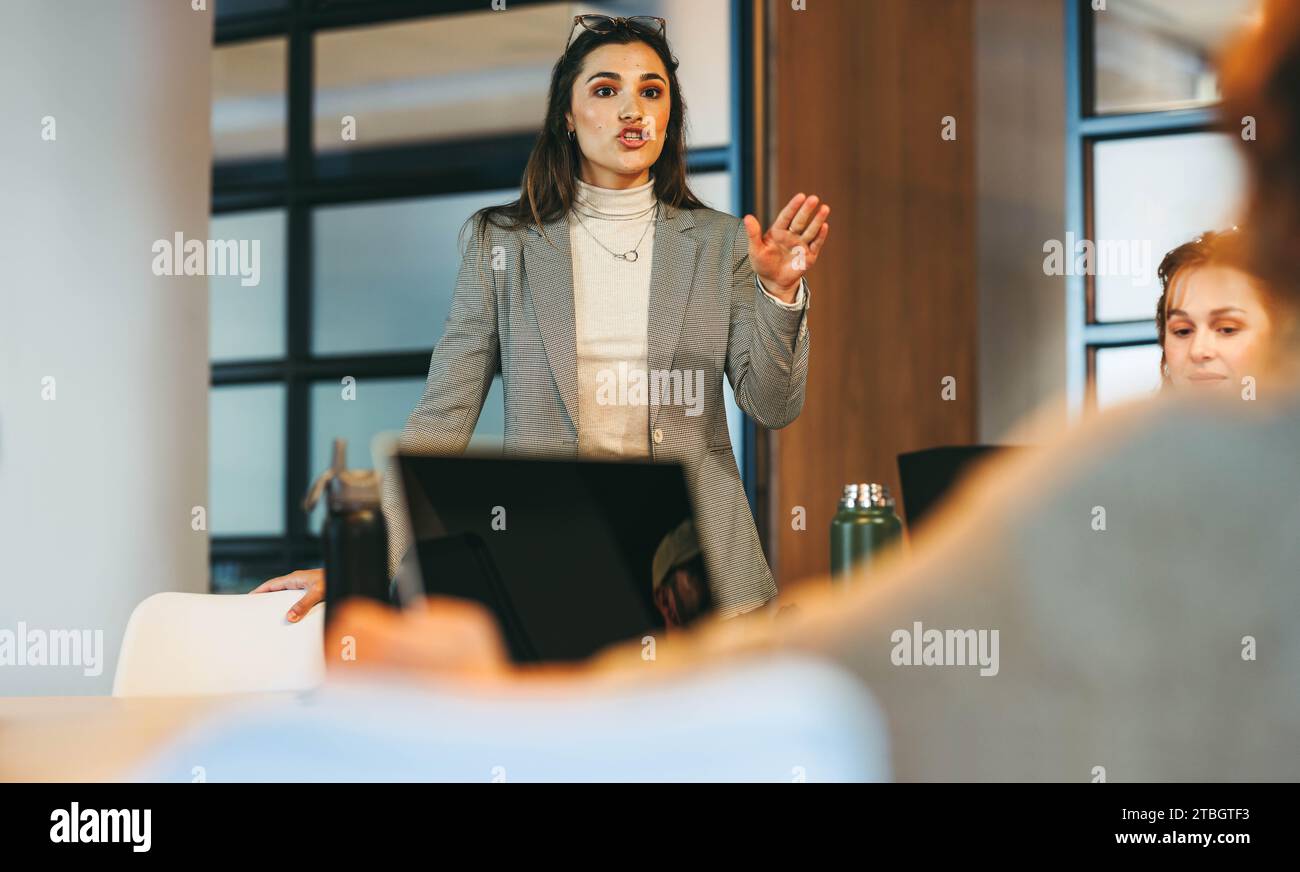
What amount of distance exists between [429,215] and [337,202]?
0.28 metres

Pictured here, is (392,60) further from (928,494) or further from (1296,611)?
(1296,611)

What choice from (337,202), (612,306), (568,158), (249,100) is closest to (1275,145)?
(612,306)

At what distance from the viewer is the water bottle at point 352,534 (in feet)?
3.47

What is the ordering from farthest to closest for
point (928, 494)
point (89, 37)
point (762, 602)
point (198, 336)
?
1. point (198, 336)
2. point (89, 37)
3. point (762, 602)
4. point (928, 494)

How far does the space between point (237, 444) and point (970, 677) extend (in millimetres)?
2723

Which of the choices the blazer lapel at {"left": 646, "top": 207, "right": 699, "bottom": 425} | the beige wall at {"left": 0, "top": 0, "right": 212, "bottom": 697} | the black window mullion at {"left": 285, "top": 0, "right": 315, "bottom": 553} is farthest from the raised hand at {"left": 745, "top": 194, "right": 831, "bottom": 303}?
the black window mullion at {"left": 285, "top": 0, "right": 315, "bottom": 553}

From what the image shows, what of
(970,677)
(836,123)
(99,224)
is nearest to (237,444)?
(99,224)

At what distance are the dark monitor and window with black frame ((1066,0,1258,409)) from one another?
6.88 feet

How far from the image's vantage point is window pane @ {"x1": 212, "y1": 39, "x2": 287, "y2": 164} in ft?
11.4

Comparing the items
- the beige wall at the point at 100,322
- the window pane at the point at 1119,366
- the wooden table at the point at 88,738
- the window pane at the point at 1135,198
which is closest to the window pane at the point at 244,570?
the beige wall at the point at 100,322

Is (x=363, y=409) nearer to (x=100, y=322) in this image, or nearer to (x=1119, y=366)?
(x=100, y=322)

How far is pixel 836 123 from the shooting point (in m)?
3.06

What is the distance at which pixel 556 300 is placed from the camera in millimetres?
1737

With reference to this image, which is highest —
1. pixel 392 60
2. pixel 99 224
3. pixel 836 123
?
pixel 392 60
